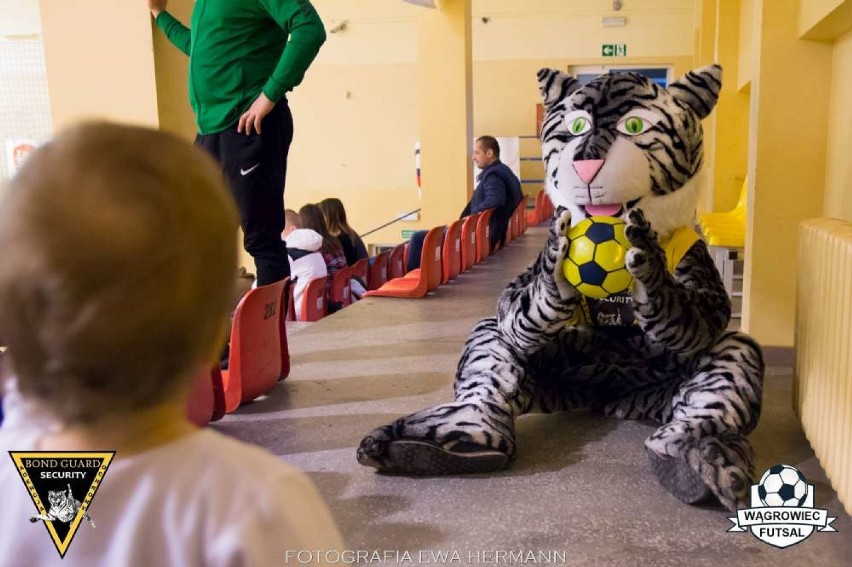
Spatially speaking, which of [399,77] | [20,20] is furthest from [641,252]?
[20,20]

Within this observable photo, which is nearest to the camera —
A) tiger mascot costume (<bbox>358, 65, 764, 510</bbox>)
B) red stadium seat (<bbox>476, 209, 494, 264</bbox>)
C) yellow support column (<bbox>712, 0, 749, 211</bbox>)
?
tiger mascot costume (<bbox>358, 65, 764, 510</bbox>)

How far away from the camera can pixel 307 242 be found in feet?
14.1

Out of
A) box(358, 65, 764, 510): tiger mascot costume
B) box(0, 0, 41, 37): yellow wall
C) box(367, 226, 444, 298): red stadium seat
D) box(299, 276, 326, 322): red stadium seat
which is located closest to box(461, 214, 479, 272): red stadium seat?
box(367, 226, 444, 298): red stadium seat

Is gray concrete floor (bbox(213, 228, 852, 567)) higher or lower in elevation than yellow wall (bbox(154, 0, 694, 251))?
lower

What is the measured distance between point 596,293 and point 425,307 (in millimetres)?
2373

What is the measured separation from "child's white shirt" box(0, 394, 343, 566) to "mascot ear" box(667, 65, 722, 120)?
161 centimetres

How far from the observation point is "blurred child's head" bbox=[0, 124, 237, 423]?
50cm

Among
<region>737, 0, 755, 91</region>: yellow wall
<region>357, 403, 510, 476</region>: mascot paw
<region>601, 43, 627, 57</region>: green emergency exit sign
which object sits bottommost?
<region>357, 403, 510, 476</region>: mascot paw

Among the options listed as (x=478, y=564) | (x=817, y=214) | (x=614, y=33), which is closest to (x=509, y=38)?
(x=614, y=33)

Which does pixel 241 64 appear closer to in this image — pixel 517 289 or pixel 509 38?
pixel 517 289

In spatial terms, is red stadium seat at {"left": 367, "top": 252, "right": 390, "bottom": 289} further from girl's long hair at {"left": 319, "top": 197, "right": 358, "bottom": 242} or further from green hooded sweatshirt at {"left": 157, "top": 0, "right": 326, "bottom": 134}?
green hooded sweatshirt at {"left": 157, "top": 0, "right": 326, "bottom": 134}

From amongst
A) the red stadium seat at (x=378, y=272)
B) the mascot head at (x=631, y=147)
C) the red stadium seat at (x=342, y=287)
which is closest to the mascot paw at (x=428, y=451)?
the mascot head at (x=631, y=147)

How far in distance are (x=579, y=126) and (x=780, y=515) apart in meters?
0.95

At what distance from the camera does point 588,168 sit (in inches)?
69.1
